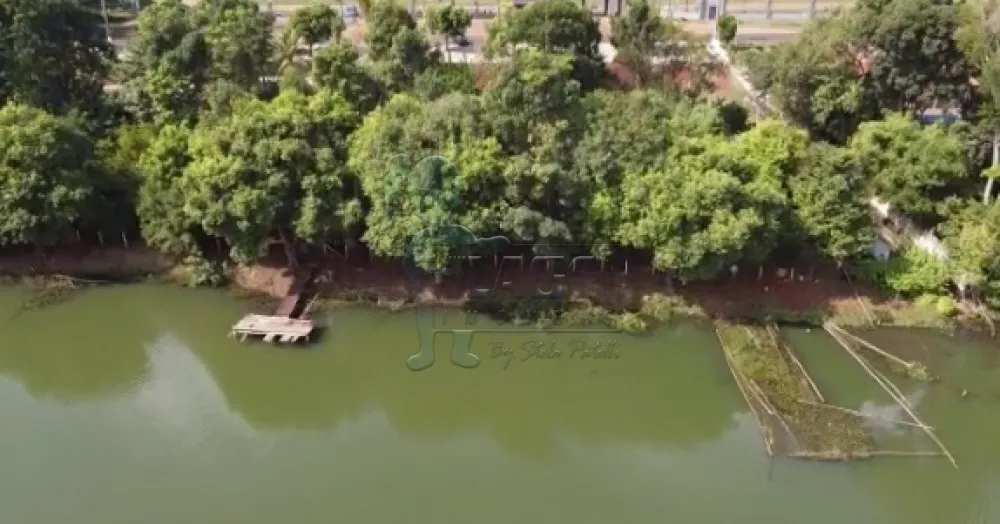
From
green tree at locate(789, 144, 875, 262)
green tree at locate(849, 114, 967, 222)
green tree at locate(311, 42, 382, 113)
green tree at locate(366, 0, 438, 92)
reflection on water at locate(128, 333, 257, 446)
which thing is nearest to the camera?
reflection on water at locate(128, 333, 257, 446)

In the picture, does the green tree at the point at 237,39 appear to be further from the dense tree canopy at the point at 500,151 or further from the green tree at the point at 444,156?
the green tree at the point at 444,156

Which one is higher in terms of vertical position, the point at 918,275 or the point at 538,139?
the point at 538,139

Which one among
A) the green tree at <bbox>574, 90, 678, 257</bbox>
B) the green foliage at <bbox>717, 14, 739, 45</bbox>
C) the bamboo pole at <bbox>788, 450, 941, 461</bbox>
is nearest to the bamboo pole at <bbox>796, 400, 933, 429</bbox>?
the bamboo pole at <bbox>788, 450, 941, 461</bbox>

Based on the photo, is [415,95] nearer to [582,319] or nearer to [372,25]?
[372,25]

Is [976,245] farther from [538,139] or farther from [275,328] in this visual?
[275,328]

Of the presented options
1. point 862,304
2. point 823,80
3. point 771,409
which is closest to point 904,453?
point 771,409

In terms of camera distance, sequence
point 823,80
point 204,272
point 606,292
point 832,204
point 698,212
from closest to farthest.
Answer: point 698,212, point 832,204, point 606,292, point 204,272, point 823,80

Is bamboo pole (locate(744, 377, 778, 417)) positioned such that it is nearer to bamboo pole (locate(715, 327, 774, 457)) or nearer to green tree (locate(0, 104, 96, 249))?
bamboo pole (locate(715, 327, 774, 457))

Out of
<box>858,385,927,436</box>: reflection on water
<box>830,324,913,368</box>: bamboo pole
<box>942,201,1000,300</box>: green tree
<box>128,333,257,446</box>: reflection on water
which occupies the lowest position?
<box>858,385,927,436</box>: reflection on water
